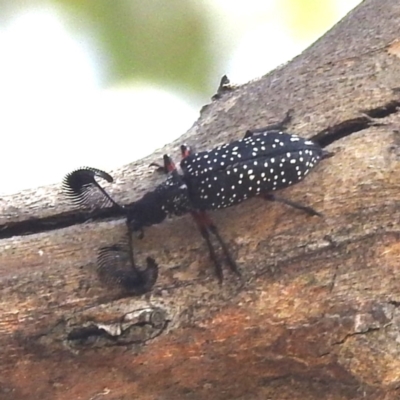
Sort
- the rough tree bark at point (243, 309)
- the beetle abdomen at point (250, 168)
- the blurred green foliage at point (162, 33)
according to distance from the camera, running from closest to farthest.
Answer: the rough tree bark at point (243, 309), the beetle abdomen at point (250, 168), the blurred green foliage at point (162, 33)

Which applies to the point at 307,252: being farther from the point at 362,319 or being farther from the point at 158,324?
the point at 158,324

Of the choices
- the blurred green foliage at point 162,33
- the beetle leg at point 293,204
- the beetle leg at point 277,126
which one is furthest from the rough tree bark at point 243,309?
the blurred green foliage at point 162,33

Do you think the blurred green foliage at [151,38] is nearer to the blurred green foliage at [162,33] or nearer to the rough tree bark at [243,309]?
the blurred green foliage at [162,33]

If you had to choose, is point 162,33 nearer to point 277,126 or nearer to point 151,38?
point 151,38

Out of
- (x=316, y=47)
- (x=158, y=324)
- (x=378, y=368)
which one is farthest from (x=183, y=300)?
(x=316, y=47)

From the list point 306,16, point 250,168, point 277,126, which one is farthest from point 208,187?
point 306,16

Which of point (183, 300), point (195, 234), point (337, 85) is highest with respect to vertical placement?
point (337, 85)
